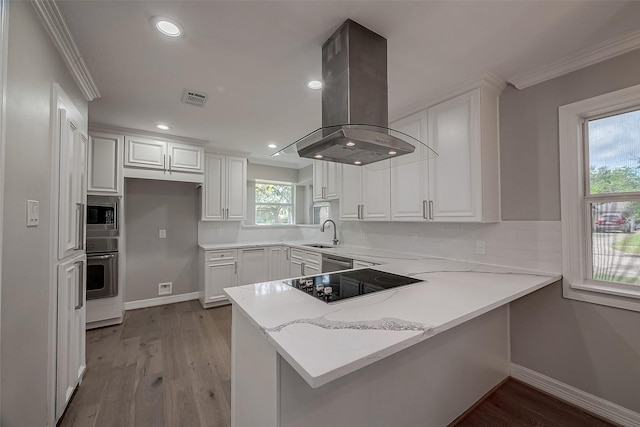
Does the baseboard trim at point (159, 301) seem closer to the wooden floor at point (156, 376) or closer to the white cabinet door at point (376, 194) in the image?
the wooden floor at point (156, 376)

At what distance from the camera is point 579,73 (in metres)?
1.85

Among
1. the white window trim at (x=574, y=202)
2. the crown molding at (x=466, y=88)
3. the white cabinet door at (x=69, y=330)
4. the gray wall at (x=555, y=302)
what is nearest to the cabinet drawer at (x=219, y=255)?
the white cabinet door at (x=69, y=330)

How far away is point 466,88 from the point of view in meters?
2.14

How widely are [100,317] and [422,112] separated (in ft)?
14.0

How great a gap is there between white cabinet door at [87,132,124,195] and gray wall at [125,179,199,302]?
586mm

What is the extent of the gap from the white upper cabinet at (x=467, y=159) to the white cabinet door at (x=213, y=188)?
3.12 meters

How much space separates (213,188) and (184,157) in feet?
2.01

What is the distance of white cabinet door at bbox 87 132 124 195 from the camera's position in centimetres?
303

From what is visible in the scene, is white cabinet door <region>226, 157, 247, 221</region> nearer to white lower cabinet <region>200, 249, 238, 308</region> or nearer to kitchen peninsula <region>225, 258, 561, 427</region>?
white lower cabinet <region>200, 249, 238, 308</region>

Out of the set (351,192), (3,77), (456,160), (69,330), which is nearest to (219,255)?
(69,330)

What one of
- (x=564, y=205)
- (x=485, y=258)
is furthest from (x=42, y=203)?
(x=564, y=205)

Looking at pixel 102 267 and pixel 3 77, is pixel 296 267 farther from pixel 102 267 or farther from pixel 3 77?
pixel 3 77

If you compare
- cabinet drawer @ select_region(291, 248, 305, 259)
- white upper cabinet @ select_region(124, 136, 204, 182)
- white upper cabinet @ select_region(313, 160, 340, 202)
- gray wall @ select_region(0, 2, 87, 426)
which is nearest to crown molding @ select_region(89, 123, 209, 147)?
white upper cabinet @ select_region(124, 136, 204, 182)

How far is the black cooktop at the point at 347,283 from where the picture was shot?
1.41m
